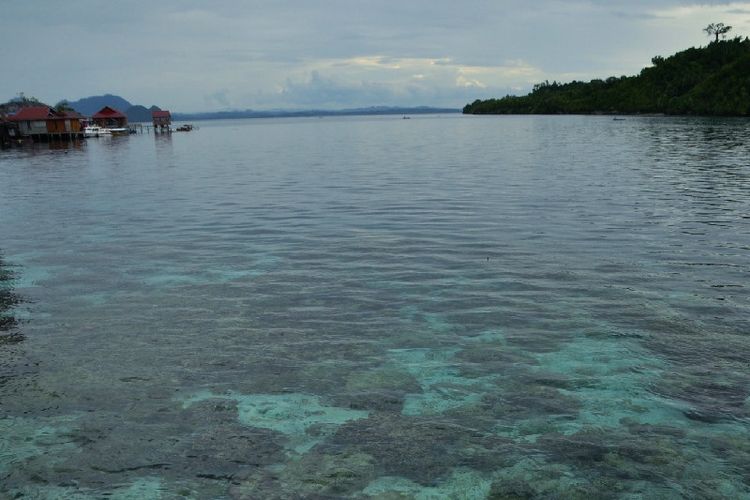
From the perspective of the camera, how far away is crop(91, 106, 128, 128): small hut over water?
148250 millimetres

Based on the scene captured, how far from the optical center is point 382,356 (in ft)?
38.9

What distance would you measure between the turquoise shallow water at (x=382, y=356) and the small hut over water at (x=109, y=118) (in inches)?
5367

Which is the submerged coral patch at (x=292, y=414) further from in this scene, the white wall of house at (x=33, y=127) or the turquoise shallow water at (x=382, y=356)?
the white wall of house at (x=33, y=127)

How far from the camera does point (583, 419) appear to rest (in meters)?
9.26

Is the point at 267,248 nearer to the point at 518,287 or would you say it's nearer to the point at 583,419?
the point at 518,287

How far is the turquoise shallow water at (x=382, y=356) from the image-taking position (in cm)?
807

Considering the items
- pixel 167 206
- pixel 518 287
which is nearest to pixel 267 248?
pixel 518 287

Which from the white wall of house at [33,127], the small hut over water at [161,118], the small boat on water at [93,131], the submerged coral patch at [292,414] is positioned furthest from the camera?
the small hut over water at [161,118]

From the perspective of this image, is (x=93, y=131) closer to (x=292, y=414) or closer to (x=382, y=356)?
(x=382, y=356)

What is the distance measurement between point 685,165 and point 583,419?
43959 millimetres

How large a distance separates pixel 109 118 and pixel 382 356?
159 meters

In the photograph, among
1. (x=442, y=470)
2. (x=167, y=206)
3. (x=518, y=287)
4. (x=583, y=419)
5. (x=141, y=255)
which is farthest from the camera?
Result: (x=167, y=206)

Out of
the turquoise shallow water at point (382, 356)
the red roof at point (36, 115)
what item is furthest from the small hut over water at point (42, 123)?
the turquoise shallow water at point (382, 356)

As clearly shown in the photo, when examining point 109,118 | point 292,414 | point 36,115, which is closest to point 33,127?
point 36,115
